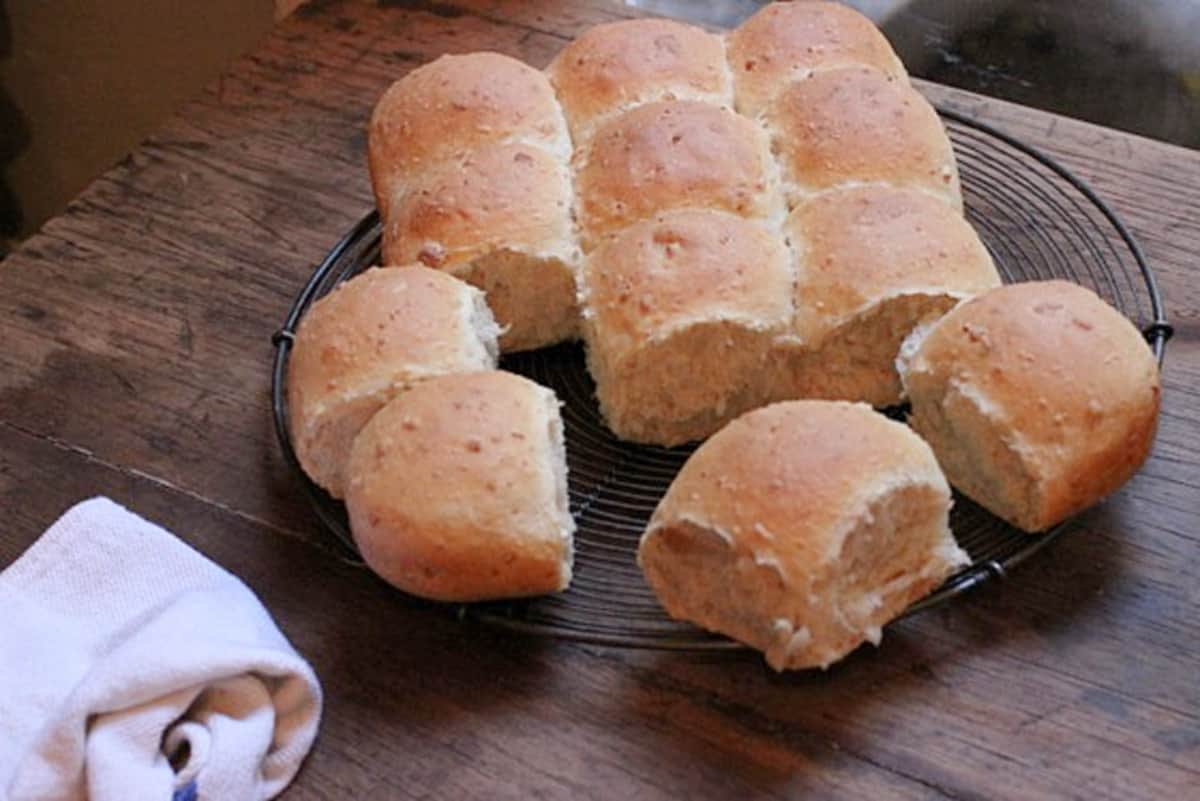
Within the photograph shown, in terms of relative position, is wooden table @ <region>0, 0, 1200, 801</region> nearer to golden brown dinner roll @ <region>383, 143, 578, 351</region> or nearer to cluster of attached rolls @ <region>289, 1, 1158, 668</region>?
cluster of attached rolls @ <region>289, 1, 1158, 668</region>

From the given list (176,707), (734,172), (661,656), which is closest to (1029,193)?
(734,172)

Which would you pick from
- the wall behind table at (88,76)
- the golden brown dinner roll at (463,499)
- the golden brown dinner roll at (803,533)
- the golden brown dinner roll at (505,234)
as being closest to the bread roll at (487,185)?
the golden brown dinner roll at (505,234)

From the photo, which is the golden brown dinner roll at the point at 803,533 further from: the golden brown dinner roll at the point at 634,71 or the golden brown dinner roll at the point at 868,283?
the golden brown dinner roll at the point at 634,71

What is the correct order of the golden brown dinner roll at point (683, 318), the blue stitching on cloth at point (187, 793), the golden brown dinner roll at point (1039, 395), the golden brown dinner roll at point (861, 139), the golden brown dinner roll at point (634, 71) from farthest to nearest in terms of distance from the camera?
the golden brown dinner roll at point (634, 71) < the golden brown dinner roll at point (861, 139) < the golden brown dinner roll at point (683, 318) < the golden brown dinner roll at point (1039, 395) < the blue stitching on cloth at point (187, 793)

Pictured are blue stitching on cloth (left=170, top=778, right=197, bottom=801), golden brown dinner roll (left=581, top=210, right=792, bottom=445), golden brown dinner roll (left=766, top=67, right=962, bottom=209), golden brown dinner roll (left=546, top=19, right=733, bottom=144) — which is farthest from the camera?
golden brown dinner roll (left=546, top=19, right=733, bottom=144)

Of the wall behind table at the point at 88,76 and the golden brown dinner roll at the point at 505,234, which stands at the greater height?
the golden brown dinner roll at the point at 505,234

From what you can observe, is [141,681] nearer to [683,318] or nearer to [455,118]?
[683,318]

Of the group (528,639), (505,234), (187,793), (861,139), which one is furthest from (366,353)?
(861,139)

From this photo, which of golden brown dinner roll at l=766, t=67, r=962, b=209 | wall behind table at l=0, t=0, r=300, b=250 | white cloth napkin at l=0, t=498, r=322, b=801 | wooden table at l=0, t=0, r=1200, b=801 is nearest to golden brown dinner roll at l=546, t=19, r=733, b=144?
golden brown dinner roll at l=766, t=67, r=962, b=209
